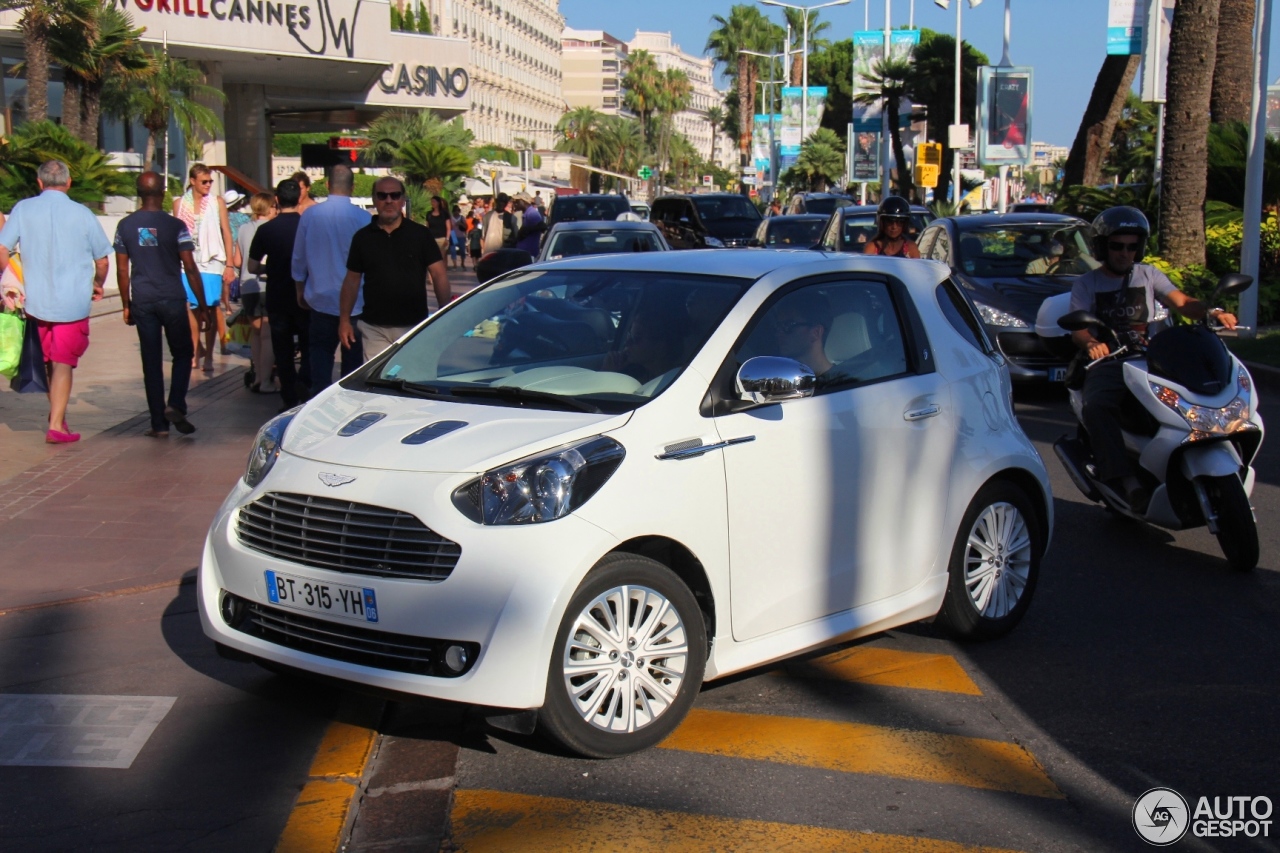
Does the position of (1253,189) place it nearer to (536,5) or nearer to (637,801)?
(637,801)

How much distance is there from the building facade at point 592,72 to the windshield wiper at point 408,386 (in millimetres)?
178227

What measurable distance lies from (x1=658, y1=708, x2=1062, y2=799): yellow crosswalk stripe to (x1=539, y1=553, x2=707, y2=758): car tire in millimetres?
266

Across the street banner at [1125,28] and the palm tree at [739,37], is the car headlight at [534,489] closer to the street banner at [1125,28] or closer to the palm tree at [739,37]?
the street banner at [1125,28]

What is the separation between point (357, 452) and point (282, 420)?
74 cm

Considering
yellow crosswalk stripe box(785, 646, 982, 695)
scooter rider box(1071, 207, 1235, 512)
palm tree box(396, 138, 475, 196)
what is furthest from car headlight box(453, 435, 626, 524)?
palm tree box(396, 138, 475, 196)

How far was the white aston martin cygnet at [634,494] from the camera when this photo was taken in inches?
163

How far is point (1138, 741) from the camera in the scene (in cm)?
470

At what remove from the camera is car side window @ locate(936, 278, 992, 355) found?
5.86 meters

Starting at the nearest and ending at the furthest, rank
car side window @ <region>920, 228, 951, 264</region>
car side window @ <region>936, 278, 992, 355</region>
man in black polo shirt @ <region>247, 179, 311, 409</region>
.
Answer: car side window @ <region>936, 278, 992, 355</region> → man in black polo shirt @ <region>247, 179, 311, 409</region> → car side window @ <region>920, 228, 951, 264</region>

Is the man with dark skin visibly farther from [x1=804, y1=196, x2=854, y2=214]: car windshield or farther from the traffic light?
the traffic light

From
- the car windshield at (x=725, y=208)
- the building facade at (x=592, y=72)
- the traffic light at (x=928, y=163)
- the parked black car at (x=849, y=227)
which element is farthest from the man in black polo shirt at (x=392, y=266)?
the building facade at (x=592, y=72)

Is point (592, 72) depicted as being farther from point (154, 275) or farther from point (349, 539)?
point (349, 539)

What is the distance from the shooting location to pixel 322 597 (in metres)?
4.32

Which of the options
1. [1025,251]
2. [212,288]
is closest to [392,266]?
[212,288]
